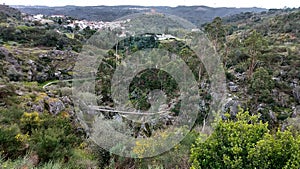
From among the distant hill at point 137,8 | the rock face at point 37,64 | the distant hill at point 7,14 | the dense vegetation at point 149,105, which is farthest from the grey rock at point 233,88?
the distant hill at point 7,14

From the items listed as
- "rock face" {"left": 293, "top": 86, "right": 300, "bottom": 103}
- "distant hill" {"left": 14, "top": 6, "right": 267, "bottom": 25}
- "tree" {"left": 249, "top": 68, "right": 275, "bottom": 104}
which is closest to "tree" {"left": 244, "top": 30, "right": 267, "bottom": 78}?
"tree" {"left": 249, "top": 68, "right": 275, "bottom": 104}

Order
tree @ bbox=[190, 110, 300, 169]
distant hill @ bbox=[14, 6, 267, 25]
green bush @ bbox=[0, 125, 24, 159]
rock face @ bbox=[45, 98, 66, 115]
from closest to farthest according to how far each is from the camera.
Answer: tree @ bbox=[190, 110, 300, 169]
green bush @ bbox=[0, 125, 24, 159]
rock face @ bbox=[45, 98, 66, 115]
distant hill @ bbox=[14, 6, 267, 25]

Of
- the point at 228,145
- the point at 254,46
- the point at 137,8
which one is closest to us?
the point at 228,145

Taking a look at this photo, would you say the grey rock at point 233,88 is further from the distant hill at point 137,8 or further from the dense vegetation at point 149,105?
the distant hill at point 137,8

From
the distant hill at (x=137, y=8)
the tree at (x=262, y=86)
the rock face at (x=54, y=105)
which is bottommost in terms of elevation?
the rock face at (x=54, y=105)

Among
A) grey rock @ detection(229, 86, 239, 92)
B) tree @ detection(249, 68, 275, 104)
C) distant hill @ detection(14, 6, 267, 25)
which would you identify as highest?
distant hill @ detection(14, 6, 267, 25)

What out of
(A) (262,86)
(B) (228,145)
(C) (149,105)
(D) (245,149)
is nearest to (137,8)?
(C) (149,105)

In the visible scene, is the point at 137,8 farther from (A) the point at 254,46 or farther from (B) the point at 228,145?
(B) the point at 228,145

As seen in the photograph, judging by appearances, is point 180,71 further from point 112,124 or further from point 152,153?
point 152,153

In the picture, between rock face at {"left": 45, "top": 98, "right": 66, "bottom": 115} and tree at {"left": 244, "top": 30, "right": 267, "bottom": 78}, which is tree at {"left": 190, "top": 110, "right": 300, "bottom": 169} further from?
tree at {"left": 244, "top": 30, "right": 267, "bottom": 78}
